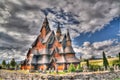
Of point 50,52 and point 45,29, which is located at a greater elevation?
point 45,29

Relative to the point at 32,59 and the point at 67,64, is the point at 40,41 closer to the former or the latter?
the point at 32,59

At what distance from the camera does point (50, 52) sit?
19297 millimetres

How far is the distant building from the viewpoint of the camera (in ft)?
60.3

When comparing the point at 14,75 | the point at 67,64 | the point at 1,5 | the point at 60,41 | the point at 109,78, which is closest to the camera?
the point at 1,5

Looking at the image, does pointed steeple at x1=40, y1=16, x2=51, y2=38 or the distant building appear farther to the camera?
pointed steeple at x1=40, y1=16, x2=51, y2=38

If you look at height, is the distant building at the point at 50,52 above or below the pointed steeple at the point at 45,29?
below

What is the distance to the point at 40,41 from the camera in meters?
20.4

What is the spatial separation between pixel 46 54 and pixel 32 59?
56.6 inches

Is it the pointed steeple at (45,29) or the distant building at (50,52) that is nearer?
the distant building at (50,52)

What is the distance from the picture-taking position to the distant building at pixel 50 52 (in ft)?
60.3

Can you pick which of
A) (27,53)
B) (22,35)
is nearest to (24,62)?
(27,53)

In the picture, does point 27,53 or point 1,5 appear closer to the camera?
point 1,5

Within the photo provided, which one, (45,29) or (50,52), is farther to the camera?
(45,29)

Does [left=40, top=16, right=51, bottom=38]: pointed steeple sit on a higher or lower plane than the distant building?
higher
